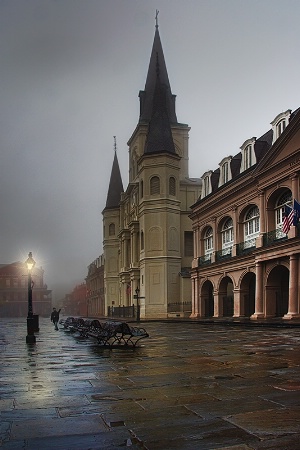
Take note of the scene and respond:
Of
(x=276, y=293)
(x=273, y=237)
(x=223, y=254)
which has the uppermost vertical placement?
(x=273, y=237)

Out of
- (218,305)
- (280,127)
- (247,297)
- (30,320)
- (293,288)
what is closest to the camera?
(30,320)

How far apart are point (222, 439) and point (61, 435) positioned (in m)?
1.71

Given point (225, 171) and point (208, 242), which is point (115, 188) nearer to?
point (208, 242)

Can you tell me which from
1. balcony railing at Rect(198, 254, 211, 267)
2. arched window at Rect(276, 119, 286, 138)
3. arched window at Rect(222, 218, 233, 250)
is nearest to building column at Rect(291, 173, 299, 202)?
arched window at Rect(276, 119, 286, 138)

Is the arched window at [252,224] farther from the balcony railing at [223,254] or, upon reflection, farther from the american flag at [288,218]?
the american flag at [288,218]

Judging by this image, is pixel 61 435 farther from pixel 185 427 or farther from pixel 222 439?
pixel 222 439

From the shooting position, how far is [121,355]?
14.4m

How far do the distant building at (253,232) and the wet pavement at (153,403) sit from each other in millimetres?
19563

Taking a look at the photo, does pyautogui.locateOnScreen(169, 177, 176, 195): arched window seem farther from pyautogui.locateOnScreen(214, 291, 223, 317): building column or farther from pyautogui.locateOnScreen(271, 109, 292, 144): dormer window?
pyautogui.locateOnScreen(271, 109, 292, 144): dormer window

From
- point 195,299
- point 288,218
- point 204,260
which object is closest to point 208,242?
point 204,260

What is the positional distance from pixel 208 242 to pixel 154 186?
11.7m

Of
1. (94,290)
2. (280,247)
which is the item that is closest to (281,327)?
(280,247)

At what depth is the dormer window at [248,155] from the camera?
125ft

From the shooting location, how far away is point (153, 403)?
7.38 meters
